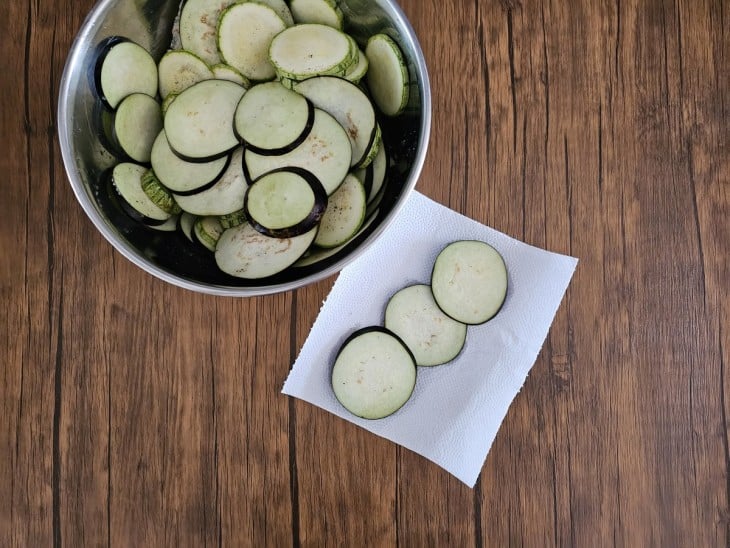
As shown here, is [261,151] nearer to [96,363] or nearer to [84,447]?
[96,363]

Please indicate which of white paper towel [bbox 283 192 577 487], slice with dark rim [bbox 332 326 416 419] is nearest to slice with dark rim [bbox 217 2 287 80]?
white paper towel [bbox 283 192 577 487]

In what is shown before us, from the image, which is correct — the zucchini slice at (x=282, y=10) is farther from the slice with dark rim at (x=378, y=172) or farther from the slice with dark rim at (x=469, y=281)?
the slice with dark rim at (x=469, y=281)

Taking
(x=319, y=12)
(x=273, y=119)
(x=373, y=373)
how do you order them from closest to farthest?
1. (x=273, y=119)
2. (x=319, y=12)
3. (x=373, y=373)

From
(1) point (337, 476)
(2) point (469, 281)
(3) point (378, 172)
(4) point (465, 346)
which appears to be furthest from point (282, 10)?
(1) point (337, 476)

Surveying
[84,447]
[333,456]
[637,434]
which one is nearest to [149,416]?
[84,447]

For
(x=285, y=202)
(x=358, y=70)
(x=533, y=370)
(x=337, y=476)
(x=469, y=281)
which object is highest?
(x=358, y=70)

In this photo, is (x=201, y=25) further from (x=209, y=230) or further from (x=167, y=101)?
(x=209, y=230)
